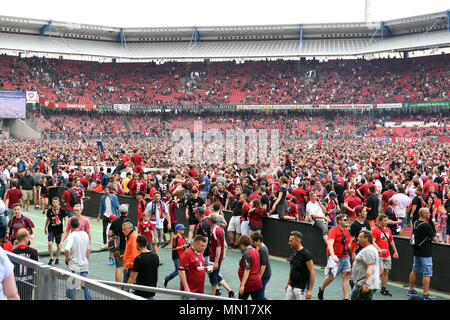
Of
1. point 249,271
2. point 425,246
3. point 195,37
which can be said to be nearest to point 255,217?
point 425,246

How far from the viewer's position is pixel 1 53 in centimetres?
6097

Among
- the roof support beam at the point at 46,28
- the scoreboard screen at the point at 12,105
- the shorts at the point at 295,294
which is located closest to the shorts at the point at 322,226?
the shorts at the point at 295,294

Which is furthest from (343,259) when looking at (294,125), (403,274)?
(294,125)

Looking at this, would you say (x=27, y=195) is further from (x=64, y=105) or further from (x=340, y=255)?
(x=64, y=105)

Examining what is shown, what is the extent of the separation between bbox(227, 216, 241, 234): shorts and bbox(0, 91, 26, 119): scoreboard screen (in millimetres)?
45940

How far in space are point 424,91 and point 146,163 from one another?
40.9 meters

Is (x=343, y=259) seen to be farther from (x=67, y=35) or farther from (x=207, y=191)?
(x=67, y=35)

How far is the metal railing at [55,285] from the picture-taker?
4492 millimetres

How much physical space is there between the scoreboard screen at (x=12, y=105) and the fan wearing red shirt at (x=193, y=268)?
50.4 m

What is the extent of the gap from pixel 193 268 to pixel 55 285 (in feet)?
8.45

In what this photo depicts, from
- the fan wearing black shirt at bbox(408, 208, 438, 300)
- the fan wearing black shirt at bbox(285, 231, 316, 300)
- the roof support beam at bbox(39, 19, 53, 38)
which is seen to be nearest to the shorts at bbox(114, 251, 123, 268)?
the fan wearing black shirt at bbox(285, 231, 316, 300)

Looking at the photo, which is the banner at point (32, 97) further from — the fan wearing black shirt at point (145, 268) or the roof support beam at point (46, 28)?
the fan wearing black shirt at point (145, 268)

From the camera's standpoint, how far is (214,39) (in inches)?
2618

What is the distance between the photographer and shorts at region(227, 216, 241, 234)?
1246 centimetres
